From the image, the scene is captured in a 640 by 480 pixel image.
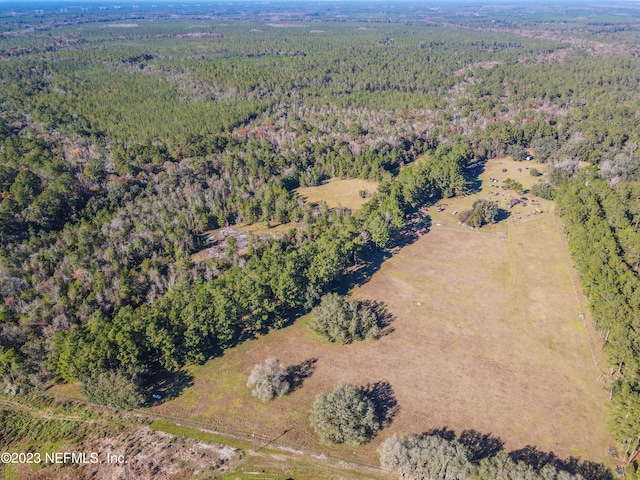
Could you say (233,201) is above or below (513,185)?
below

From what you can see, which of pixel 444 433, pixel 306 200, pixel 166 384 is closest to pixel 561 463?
pixel 444 433

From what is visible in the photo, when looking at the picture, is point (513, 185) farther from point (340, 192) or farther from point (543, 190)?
point (340, 192)

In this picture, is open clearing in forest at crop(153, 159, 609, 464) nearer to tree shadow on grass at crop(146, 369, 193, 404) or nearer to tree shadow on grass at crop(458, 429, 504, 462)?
tree shadow on grass at crop(458, 429, 504, 462)

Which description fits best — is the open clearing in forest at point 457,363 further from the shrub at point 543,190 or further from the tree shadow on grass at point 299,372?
the shrub at point 543,190

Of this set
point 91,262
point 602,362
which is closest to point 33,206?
point 91,262

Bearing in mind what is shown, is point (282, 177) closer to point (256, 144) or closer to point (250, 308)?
point (256, 144)

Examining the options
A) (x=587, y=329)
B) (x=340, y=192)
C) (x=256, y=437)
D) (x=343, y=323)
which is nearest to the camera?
(x=256, y=437)

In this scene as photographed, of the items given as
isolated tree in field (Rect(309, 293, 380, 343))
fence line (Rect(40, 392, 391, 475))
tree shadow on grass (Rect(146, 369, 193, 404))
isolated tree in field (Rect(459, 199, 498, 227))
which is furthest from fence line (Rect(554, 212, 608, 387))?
tree shadow on grass (Rect(146, 369, 193, 404))

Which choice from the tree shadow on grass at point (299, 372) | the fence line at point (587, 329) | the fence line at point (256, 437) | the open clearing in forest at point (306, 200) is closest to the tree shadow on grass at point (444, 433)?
the fence line at point (256, 437)
